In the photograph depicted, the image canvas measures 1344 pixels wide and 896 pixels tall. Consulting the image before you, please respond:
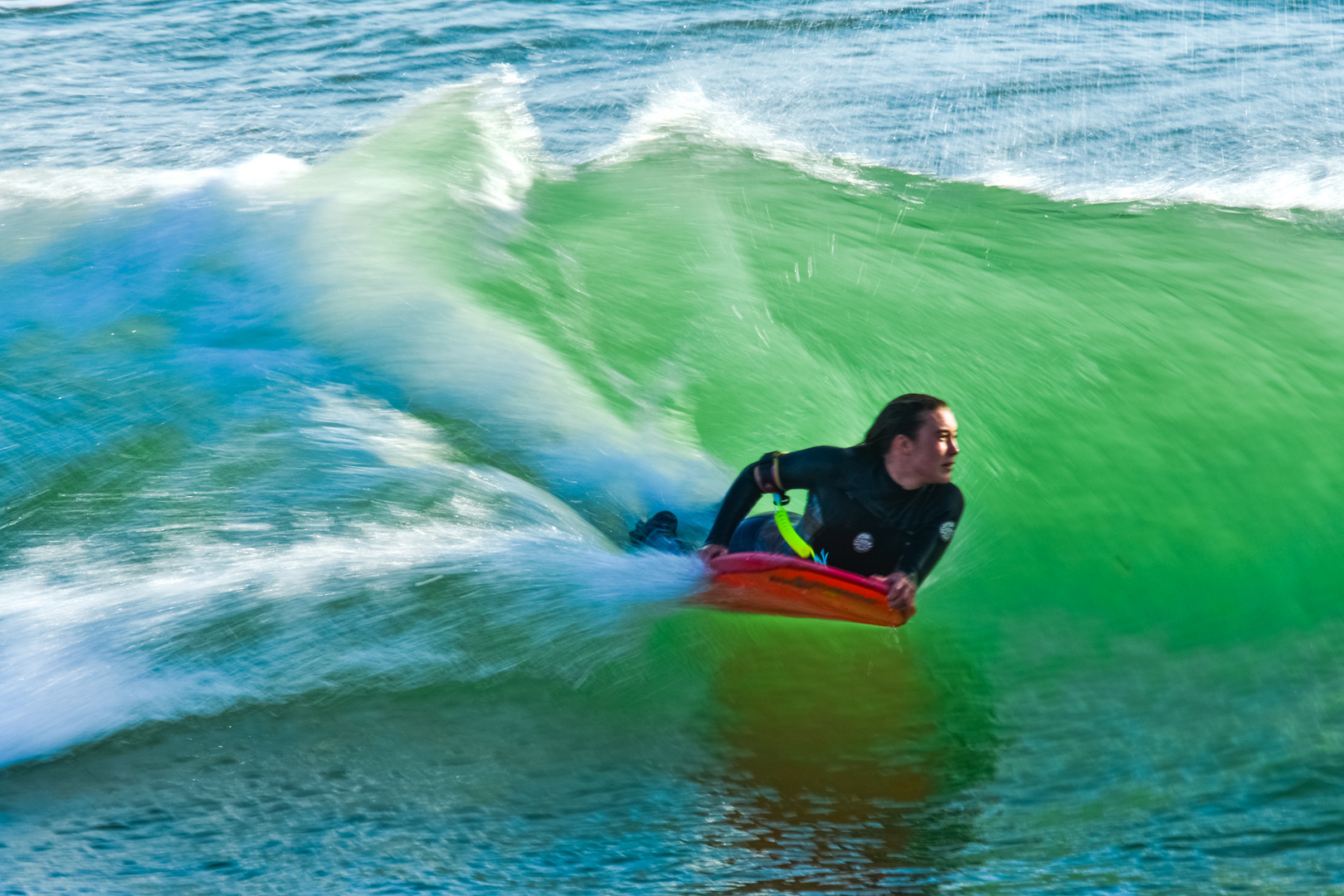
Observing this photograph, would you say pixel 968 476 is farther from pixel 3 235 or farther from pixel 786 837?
pixel 3 235

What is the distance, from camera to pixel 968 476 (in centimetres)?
534

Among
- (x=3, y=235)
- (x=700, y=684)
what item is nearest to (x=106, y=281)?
(x=3, y=235)

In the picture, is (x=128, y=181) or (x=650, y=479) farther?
(x=128, y=181)

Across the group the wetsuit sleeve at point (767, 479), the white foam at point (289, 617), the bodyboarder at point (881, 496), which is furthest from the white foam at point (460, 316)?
the bodyboarder at point (881, 496)

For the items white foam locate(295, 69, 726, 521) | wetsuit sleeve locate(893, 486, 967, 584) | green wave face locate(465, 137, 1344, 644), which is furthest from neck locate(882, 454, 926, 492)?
white foam locate(295, 69, 726, 521)

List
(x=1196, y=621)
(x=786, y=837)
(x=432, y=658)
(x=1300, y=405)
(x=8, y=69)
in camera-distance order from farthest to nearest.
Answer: (x=8, y=69), (x=1300, y=405), (x=1196, y=621), (x=432, y=658), (x=786, y=837)

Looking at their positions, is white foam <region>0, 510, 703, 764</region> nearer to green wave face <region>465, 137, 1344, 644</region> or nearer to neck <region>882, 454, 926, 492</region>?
neck <region>882, 454, 926, 492</region>

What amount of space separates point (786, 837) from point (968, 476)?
2522 mm

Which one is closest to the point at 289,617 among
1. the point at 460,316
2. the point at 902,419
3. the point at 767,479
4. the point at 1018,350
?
the point at 767,479

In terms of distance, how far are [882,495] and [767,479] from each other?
14.7 inches

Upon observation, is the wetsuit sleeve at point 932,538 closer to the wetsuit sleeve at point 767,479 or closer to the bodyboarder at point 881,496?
the bodyboarder at point 881,496

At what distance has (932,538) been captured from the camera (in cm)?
369

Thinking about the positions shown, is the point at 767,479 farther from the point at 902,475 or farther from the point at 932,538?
the point at 932,538

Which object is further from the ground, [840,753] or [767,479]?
[767,479]
